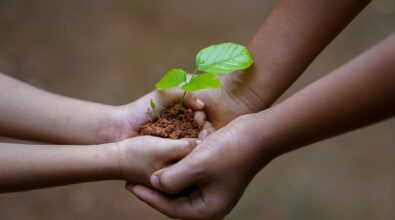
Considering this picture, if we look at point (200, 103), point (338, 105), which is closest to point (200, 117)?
point (200, 103)

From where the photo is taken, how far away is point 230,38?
6.57 feet

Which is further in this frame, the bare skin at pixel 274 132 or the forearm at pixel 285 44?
the forearm at pixel 285 44

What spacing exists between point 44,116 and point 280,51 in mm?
510

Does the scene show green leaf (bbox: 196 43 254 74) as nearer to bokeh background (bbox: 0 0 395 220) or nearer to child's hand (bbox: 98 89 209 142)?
child's hand (bbox: 98 89 209 142)

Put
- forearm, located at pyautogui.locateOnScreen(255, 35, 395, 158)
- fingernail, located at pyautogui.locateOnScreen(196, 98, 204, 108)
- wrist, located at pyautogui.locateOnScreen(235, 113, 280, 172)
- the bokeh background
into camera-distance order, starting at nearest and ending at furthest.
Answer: forearm, located at pyautogui.locateOnScreen(255, 35, 395, 158)
wrist, located at pyautogui.locateOnScreen(235, 113, 280, 172)
fingernail, located at pyautogui.locateOnScreen(196, 98, 204, 108)
the bokeh background

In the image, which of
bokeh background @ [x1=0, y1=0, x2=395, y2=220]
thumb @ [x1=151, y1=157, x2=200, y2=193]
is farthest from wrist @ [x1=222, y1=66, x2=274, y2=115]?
bokeh background @ [x1=0, y1=0, x2=395, y2=220]

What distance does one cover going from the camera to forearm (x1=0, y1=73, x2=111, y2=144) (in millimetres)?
1062

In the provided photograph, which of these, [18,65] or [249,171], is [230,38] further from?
[249,171]

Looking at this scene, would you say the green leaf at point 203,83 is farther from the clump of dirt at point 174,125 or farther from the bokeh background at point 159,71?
the bokeh background at point 159,71

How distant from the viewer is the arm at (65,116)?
1.05m

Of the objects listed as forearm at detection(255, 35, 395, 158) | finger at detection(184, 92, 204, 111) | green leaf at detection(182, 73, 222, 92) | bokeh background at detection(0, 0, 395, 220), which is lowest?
bokeh background at detection(0, 0, 395, 220)

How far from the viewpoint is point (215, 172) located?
871 millimetres

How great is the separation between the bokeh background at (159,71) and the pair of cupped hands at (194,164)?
0.70m

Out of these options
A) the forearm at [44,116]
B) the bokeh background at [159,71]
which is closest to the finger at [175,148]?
the forearm at [44,116]
